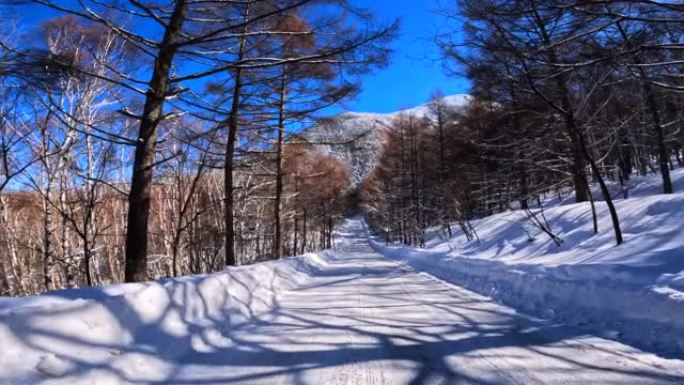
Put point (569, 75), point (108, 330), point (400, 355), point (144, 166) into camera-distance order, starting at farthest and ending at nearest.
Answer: point (569, 75) < point (144, 166) < point (400, 355) < point (108, 330)

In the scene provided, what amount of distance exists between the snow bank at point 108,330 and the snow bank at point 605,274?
4.58m

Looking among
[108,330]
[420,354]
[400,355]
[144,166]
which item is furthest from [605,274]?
[144,166]

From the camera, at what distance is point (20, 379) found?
300 cm

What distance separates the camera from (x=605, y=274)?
6.21m

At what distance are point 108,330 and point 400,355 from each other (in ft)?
9.14

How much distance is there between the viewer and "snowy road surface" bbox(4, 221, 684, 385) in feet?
12.0

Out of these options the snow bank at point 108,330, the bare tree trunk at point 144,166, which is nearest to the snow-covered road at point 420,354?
the snow bank at point 108,330

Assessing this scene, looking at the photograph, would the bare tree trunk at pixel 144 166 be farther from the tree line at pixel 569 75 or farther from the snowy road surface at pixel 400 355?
the tree line at pixel 569 75

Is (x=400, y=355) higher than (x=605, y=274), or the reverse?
(x=605, y=274)

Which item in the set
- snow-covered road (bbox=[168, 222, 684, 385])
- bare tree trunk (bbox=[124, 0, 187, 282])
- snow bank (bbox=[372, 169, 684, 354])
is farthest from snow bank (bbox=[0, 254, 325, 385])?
snow bank (bbox=[372, 169, 684, 354])

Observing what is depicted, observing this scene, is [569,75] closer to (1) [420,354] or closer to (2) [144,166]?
(1) [420,354]

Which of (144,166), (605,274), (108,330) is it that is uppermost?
(144,166)

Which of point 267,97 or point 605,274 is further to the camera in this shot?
point 267,97

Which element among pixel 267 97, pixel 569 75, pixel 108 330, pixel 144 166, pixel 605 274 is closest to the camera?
pixel 108 330
